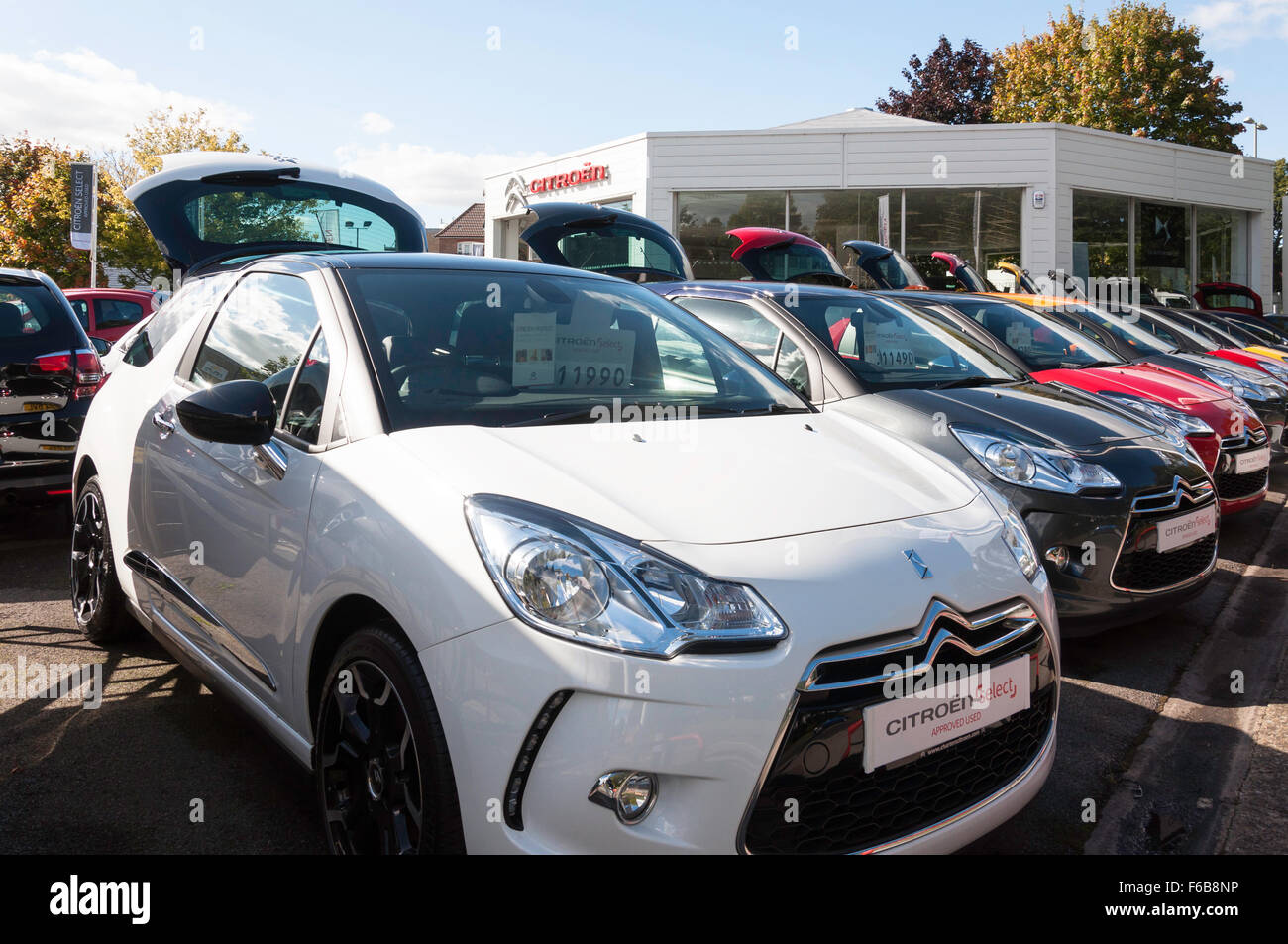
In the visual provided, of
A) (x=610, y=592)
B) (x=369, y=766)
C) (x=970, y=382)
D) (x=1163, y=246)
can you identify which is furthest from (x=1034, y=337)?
(x=1163, y=246)

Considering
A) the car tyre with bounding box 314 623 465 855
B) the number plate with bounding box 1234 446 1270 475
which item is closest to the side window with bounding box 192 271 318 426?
the car tyre with bounding box 314 623 465 855

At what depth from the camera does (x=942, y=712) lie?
6.76 feet

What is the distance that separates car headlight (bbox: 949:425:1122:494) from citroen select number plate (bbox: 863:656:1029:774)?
206 centimetres

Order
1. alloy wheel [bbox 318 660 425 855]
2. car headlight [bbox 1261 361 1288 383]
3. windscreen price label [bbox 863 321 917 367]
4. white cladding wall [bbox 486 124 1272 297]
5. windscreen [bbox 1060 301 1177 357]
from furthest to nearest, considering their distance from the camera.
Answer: white cladding wall [bbox 486 124 1272 297]
car headlight [bbox 1261 361 1288 383]
windscreen [bbox 1060 301 1177 357]
windscreen price label [bbox 863 321 917 367]
alloy wheel [bbox 318 660 425 855]

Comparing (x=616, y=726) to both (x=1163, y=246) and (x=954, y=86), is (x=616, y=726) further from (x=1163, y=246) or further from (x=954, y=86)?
(x=954, y=86)

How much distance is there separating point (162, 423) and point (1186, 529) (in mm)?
4032

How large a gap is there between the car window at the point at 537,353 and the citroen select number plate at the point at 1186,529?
2.02 m

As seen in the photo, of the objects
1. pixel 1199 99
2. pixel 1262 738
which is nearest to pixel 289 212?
pixel 1262 738

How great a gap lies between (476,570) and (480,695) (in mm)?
237

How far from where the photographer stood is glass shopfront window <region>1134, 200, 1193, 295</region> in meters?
23.5

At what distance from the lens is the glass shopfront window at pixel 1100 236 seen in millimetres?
21750

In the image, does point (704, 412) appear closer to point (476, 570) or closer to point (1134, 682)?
point (476, 570)

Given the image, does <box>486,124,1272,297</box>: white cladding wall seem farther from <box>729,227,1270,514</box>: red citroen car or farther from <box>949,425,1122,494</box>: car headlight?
<box>949,425,1122,494</box>: car headlight

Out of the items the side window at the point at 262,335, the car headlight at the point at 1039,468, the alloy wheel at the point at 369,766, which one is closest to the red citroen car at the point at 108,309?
the side window at the point at 262,335
